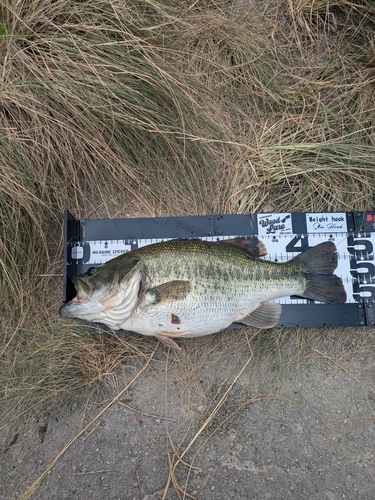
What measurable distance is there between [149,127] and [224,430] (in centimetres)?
219

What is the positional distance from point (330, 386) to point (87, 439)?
1.73m

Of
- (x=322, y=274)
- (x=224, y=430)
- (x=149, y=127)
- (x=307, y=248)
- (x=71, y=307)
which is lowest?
(x=224, y=430)

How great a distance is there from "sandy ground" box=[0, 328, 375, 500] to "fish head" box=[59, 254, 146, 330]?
1.97ft

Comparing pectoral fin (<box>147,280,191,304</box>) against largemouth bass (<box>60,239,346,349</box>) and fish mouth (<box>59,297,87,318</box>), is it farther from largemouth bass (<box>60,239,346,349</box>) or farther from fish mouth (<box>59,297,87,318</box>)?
fish mouth (<box>59,297,87,318</box>)

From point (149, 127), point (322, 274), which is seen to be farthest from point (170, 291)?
point (149, 127)

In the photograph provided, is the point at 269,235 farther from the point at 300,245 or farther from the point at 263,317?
the point at 263,317

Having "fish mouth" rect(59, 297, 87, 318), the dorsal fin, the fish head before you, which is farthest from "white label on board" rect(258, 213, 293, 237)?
"fish mouth" rect(59, 297, 87, 318)

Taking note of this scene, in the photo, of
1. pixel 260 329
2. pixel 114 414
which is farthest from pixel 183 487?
pixel 260 329

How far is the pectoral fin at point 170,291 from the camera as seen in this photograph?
2.04 m

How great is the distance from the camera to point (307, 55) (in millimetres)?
2705

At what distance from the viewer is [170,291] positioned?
2.04 meters

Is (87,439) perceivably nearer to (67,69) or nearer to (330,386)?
(330,386)

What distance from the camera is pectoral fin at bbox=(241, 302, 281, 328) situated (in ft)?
7.30

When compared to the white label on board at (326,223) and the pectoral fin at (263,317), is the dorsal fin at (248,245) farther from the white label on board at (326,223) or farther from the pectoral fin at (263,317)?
the white label on board at (326,223)
